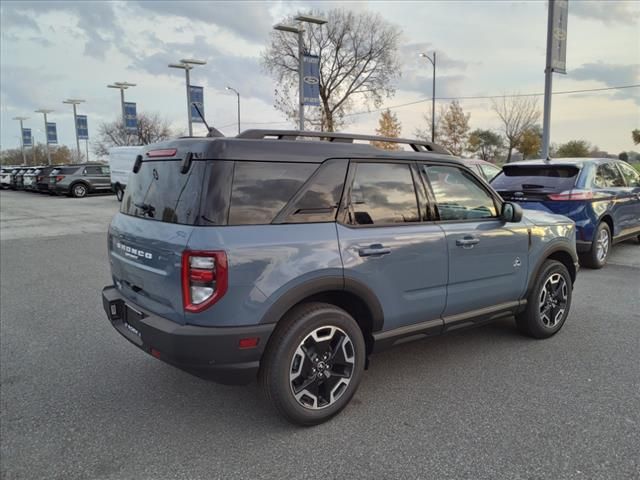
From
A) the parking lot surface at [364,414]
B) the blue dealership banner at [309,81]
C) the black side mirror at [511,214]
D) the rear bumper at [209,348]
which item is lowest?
the parking lot surface at [364,414]

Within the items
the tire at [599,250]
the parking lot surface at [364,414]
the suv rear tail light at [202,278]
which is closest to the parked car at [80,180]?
the parking lot surface at [364,414]

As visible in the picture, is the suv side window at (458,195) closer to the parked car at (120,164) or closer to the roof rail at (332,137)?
the roof rail at (332,137)

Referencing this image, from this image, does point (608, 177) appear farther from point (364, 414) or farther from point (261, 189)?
point (261, 189)

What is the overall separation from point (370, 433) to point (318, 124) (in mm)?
35275

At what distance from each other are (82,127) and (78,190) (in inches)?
1013

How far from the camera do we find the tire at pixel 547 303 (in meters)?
4.38

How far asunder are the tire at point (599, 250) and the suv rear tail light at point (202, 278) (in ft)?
22.0

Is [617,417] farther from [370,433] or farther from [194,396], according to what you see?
[194,396]

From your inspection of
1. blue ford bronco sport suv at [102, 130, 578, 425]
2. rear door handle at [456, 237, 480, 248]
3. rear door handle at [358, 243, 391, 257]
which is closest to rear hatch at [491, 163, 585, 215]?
blue ford bronco sport suv at [102, 130, 578, 425]

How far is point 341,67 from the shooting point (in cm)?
3753

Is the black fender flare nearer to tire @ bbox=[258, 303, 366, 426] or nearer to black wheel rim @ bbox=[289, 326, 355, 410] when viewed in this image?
tire @ bbox=[258, 303, 366, 426]

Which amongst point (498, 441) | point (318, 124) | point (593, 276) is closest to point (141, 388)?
point (498, 441)

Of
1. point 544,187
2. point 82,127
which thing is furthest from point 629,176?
point 82,127

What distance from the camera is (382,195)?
3.41 m
